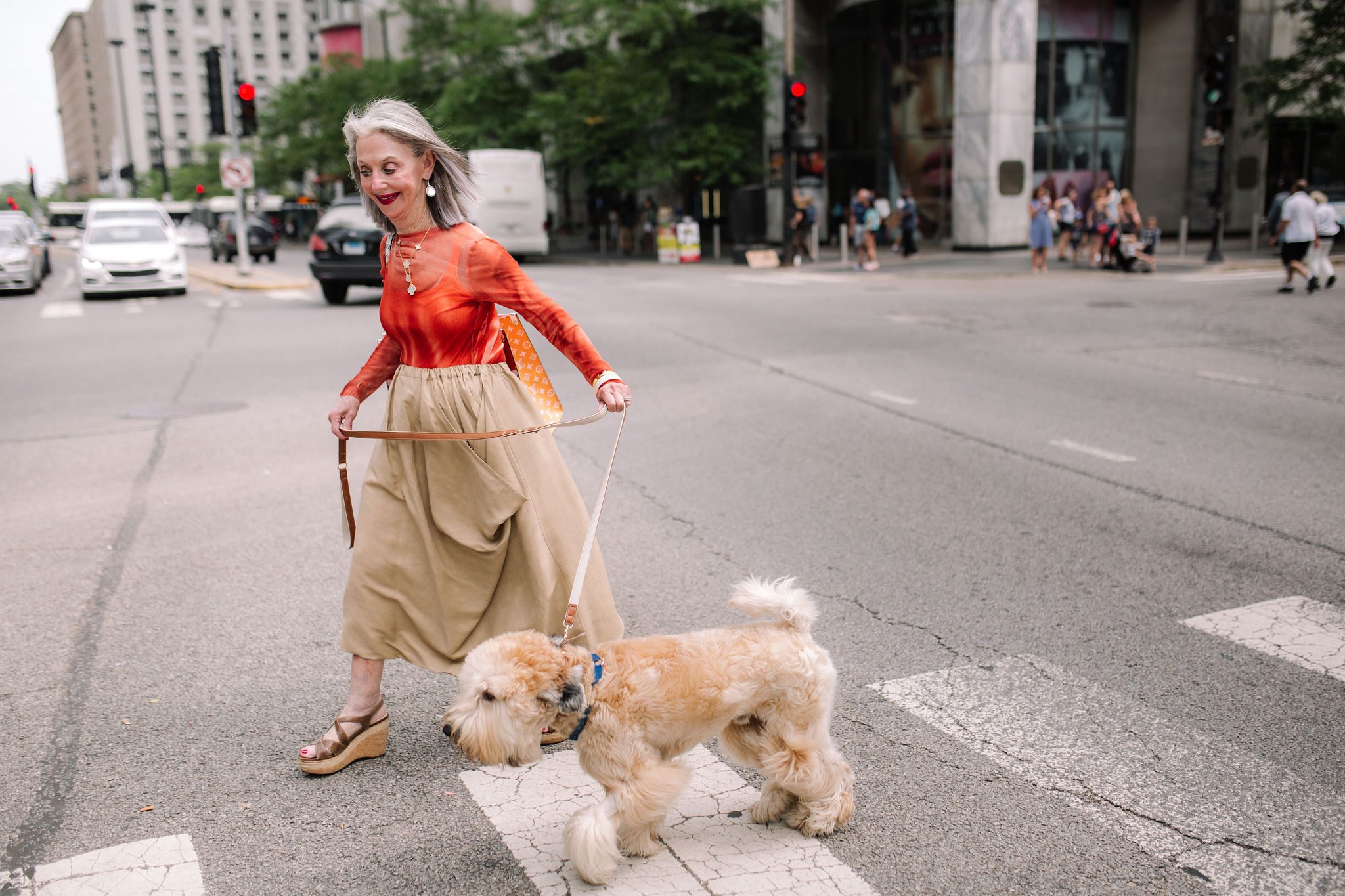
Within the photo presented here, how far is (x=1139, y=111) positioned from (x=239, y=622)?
115 ft

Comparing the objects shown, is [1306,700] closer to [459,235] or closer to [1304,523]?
Answer: [1304,523]

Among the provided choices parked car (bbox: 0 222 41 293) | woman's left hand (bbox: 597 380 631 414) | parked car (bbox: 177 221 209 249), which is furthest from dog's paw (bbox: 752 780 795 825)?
parked car (bbox: 177 221 209 249)

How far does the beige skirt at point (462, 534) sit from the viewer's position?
3.15 meters

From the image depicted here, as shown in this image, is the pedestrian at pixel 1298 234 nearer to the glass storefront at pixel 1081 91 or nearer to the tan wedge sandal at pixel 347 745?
the glass storefront at pixel 1081 91

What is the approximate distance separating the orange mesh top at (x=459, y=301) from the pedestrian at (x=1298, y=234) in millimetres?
17356

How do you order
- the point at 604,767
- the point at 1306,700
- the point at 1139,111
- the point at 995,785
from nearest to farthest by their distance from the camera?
the point at 604,767 → the point at 995,785 → the point at 1306,700 → the point at 1139,111

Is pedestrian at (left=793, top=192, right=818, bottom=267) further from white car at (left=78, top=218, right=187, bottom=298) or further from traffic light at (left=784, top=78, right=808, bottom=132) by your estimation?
white car at (left=78, top=218, right=187, bottom=298)

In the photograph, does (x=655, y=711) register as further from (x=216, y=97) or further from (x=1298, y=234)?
(x=216, y=97)

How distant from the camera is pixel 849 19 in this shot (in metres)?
34.6

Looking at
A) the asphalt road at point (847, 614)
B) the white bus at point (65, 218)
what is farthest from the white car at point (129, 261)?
the white bus at point (65, 218)

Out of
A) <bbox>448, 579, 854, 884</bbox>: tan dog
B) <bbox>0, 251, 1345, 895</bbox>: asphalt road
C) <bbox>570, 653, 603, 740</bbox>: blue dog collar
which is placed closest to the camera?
<bbox>448, 579, 854, 884</bbox>: tan dog

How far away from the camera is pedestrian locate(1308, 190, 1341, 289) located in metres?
16.9

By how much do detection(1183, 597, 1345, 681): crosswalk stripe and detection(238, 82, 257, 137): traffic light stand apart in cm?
2282

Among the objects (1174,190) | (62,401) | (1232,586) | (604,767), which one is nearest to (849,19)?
(1174,190)
